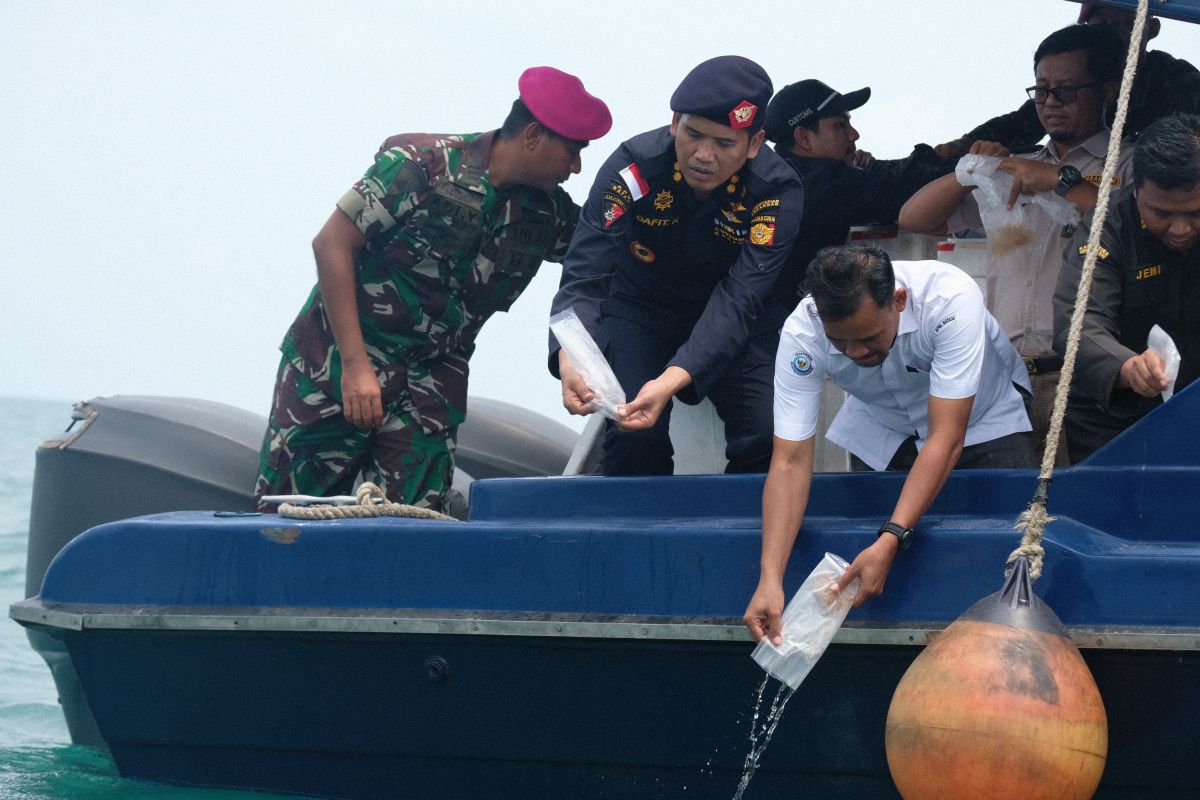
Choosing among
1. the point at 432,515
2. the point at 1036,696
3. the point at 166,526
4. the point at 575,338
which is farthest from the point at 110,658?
the point at 1036,696

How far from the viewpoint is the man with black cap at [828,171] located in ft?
12.6

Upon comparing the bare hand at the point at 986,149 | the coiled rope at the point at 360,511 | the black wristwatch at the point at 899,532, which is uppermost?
the bare hand at the point at 986,149

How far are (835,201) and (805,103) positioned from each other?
36cm

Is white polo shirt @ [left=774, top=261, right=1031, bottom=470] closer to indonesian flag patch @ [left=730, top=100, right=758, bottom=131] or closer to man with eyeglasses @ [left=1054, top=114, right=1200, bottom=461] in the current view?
man with eyeglasses @ [left=1054, top=114, right=1200, bottom=461]

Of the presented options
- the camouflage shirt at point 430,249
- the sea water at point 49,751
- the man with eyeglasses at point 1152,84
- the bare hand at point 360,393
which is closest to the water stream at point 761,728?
the sea water at point 49,751

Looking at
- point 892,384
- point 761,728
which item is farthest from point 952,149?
point 761,728

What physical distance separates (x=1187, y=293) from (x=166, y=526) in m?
2.38

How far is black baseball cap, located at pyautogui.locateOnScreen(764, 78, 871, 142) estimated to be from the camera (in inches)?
160

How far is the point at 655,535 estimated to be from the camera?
3.05 m

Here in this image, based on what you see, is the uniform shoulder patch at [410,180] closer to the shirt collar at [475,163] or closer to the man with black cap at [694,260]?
the shirt collar at [475,163]

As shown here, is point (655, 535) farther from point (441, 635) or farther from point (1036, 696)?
point (1036, 696)

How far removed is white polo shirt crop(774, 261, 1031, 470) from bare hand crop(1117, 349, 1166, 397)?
0.97 ft

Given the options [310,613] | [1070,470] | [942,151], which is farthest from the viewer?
[942,151]

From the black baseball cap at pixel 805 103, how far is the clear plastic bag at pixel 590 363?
3.44 feet
